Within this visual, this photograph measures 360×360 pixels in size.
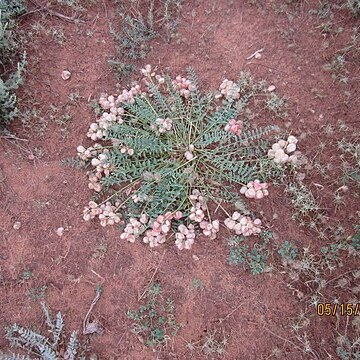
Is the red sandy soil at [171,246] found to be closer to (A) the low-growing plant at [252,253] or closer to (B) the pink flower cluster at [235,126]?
(A) the low-growing plant at [252,253]

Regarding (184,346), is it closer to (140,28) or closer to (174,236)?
(174,236)

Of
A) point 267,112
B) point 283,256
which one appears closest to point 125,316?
A: point 283,256

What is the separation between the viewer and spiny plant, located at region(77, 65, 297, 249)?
2748 millimetres

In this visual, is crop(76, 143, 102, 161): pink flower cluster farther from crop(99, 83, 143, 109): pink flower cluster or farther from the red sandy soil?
crop(99, 83, 143, 109): pink flower cluster

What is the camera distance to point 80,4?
3355mm

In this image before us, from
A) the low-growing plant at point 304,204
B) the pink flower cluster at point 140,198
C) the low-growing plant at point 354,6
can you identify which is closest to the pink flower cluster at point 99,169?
the pink flower cluster at point 140,198

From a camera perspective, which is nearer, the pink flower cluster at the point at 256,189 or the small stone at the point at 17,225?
the pink flower cluster at the point at 256,189

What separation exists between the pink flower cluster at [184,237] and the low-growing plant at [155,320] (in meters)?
0.32

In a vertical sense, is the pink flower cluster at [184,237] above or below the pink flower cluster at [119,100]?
below

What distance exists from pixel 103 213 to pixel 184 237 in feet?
1.83

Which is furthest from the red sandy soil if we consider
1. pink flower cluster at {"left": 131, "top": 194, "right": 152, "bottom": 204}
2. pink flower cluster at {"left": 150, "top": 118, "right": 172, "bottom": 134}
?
pink flower cluster at {"left": 150, "top": 118, "right": 172, "bottom": 134}

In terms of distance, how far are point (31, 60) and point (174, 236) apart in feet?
5.67

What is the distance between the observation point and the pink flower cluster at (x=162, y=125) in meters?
2.86
